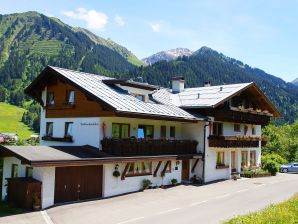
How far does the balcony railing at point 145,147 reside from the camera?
25.9 metres

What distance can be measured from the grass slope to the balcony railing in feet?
359

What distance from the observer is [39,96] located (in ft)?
111

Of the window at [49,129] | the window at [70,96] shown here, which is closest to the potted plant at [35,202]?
the window at [70,96]

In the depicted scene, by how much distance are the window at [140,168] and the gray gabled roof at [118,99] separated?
3535mm

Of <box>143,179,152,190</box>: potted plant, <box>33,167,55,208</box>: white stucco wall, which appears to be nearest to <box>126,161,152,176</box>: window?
<box>143,179,152,190</box>: potted plant

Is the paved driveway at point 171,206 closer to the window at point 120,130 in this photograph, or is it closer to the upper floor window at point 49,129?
the window at point 120,130

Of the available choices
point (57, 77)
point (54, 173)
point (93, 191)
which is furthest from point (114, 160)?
point (57, 77)

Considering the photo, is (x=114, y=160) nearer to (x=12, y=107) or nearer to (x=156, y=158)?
(x=156, y=158)

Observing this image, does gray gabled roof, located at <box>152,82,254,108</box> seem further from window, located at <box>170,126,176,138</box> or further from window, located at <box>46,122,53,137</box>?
window, located at <box>46,122,53,137</box>

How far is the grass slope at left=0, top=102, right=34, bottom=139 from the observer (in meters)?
143

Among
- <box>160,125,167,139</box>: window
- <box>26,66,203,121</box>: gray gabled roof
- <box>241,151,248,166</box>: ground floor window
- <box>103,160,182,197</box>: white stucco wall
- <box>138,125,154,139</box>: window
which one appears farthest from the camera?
<box>241,151,248,166</box>: ground floor window

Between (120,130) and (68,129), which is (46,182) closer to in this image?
→ (120,130)

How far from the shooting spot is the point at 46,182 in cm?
2112

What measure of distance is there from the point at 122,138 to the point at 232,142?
12.1 meters
